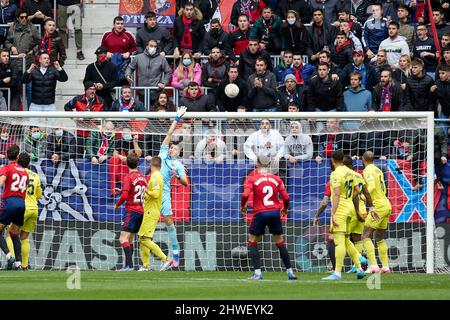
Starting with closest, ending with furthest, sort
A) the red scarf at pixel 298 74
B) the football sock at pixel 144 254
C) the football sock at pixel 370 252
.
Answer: the football sock at pixel 370 252, the football sock at pixel 144 254, the red scarf at pixel 298 74

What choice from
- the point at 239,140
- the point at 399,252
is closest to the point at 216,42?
the point at 239,140

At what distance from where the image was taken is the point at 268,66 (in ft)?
90.6

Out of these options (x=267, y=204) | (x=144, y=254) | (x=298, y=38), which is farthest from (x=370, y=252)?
(x=298, y=38)

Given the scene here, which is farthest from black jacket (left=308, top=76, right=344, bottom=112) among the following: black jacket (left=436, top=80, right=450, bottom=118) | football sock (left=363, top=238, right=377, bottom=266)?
football sock (left=363, top=238, right=377, bottom=266)

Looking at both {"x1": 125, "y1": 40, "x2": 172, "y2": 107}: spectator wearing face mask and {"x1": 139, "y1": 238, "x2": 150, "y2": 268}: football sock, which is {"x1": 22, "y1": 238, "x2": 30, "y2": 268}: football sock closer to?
{"x1": 139, "y1": 238, "x2": 150, "y2": 268}: football sock

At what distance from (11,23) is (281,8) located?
607 centimetres

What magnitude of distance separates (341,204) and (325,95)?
225 inches

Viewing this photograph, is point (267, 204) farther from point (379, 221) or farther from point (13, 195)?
point (13, 195)

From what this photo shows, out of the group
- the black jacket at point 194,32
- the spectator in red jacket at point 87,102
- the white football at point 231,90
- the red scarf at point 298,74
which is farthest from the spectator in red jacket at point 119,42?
the red scarf at point 298,74

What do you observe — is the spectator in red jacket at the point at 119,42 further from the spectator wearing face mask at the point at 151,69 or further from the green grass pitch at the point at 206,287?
the green grass pitch at the point at 206,287

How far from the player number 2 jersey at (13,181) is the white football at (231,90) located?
5.60 meters

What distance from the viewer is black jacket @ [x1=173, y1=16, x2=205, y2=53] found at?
95.6ft

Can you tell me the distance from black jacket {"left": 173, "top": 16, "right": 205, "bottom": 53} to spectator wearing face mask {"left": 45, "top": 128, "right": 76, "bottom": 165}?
4.62 metres

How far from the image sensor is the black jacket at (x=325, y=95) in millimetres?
26391
